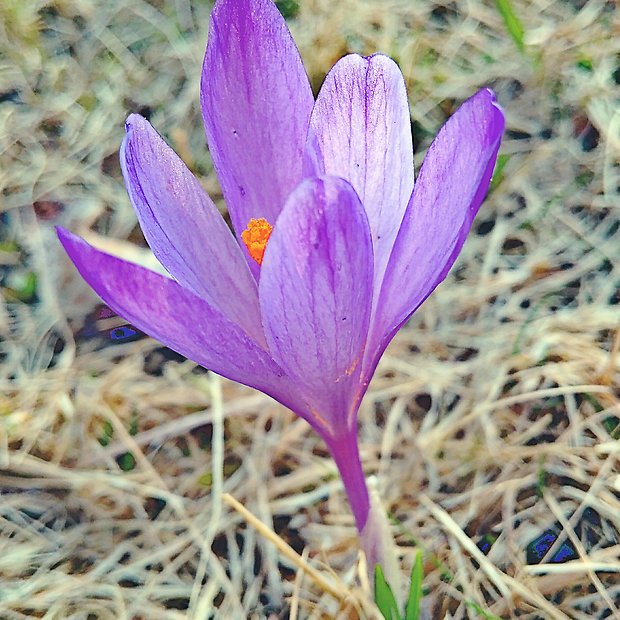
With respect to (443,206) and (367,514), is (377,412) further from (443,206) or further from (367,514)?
(443,206)

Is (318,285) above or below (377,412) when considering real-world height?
above

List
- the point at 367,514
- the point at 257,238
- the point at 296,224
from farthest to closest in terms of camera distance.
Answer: the point at 367,514 → the point at 257,238 → the point at 296,224

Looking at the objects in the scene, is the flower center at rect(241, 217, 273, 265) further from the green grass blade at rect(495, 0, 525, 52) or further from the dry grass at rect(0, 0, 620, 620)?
the green grass blade at rect(495, 0, 525, 52)

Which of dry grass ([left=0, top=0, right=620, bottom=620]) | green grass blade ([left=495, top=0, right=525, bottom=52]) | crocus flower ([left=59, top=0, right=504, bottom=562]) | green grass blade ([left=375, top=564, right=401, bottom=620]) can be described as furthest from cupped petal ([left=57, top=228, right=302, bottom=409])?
green grass blade ([left=495, top=0, right=525, bottom=52])

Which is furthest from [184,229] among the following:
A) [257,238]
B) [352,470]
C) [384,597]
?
[384,597]

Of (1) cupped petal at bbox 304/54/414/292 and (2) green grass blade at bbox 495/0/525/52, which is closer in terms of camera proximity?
(1) cupped petal at bbox 304/54/414/292

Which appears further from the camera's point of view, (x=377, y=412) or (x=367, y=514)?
(x=377, y=412)

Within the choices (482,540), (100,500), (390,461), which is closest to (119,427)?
(100,500)

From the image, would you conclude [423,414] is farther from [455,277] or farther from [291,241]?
[291,241]
